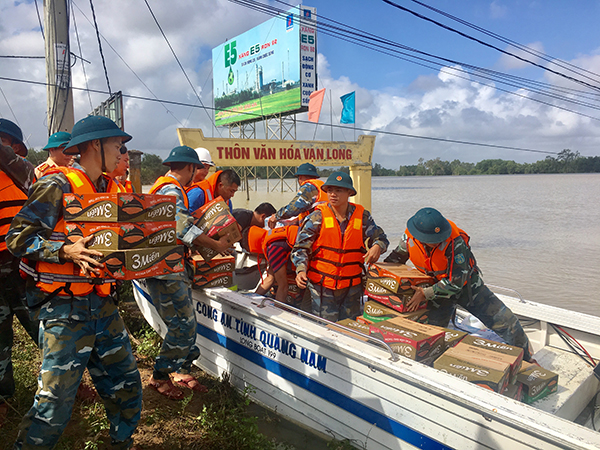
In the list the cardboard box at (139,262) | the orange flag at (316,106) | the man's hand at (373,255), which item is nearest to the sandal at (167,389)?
the cardboard box at (139,262)

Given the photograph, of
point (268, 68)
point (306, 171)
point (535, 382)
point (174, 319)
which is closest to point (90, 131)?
point (174, 319)

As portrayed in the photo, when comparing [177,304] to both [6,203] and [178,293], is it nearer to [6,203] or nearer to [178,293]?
[178,293]

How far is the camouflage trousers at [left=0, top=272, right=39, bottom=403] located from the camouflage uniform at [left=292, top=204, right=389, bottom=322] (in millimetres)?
1991

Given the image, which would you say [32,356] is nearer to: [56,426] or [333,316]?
[56,426]

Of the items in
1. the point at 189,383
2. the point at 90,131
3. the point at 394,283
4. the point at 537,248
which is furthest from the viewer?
the point at 537,248

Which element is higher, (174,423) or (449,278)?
(449,278)

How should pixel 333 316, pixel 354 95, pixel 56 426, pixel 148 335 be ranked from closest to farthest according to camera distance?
pixel 56 426, pixel 333 316, pixel 148 335, pixel 354 95

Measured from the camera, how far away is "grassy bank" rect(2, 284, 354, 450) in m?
2.66

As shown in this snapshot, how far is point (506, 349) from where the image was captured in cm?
266

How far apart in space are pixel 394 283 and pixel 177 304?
1593mm

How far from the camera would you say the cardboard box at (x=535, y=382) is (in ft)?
8.43

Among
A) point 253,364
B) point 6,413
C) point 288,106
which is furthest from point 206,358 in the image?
point 288,106

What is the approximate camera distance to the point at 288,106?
56.0 feet

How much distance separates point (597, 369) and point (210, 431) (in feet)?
8.74
